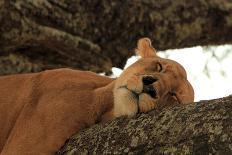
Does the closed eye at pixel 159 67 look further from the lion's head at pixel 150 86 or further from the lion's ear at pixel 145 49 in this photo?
the lion's ear at pixel 145 49

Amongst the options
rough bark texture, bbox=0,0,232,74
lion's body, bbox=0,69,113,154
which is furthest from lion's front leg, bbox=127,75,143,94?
rough bark texture, bbox=0,0,232,74

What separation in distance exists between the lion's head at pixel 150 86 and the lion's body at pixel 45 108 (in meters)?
0.20

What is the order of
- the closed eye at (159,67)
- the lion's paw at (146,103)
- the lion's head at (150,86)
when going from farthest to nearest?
the closed eye at (159,67)
the lion's head at (150,86)
the lion's paw at (146,103)

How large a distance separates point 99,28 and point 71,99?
121 cm

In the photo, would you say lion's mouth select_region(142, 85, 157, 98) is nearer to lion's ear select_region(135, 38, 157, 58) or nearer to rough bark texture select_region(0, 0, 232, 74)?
lion's ear select_region(135, 38, 157, 58)

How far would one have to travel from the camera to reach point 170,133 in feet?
8.67

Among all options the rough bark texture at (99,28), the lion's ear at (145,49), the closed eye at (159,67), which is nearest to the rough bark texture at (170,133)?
the closed eye at (159,67)

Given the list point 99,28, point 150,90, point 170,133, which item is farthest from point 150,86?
point 99,28

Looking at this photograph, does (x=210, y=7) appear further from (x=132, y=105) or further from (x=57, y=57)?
(x=132, y=105)

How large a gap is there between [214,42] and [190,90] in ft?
4.09

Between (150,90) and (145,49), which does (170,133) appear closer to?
(150,90)

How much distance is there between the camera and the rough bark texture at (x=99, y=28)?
455 centimetres

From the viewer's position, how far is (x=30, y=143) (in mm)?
3395

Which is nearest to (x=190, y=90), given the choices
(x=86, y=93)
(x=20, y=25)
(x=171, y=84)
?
(x=171, y=84)
